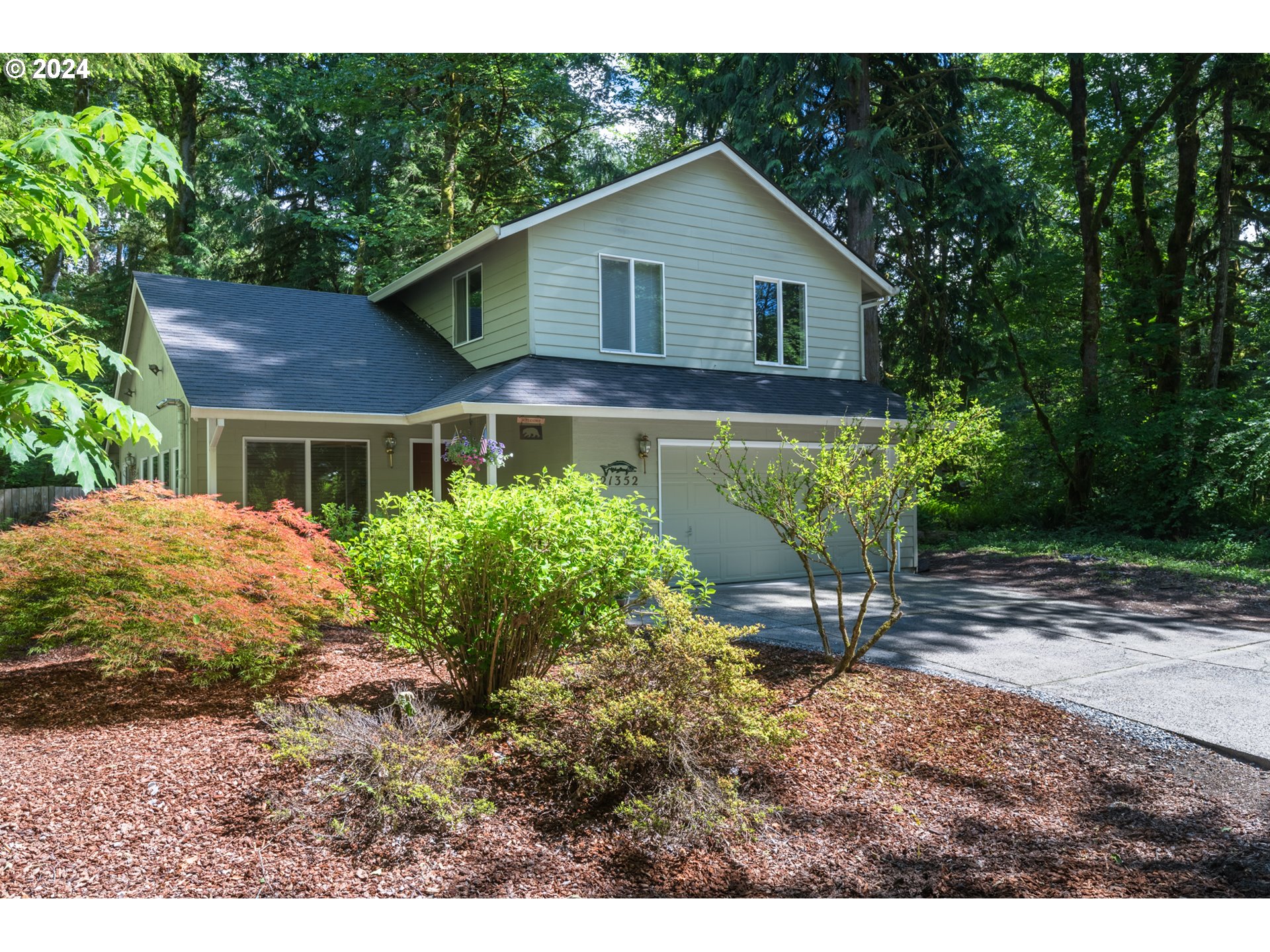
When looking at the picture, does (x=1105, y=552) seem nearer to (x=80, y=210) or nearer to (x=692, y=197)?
(x=692, y=197)

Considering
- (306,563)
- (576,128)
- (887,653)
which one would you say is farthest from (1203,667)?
(576,128)

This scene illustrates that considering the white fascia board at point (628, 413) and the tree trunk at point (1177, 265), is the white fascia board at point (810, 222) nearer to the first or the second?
the white fascia board at point (628, 413)

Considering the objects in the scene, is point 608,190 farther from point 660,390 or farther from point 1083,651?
point 1083,651

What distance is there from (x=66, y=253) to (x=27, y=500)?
563 inches

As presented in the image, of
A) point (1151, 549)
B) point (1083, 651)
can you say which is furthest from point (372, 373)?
point (1151, 549)

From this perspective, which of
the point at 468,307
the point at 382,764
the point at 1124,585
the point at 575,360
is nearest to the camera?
the point at 382,764

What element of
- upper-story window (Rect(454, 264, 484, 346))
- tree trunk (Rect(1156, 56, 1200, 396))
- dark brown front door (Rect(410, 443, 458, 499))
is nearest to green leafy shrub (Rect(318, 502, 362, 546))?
dark brown front door (Rect(410, 443, 458, 499))

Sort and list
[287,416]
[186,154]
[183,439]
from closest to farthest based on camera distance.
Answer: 1. [287,416]
2. [183,439]
3. [186,154]

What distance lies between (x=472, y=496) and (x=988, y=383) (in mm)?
19425

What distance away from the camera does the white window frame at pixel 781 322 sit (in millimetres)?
12625

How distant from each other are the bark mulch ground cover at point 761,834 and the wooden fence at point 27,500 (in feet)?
42.8

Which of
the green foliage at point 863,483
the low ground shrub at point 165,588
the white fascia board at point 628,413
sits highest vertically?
the white fascia board at point 628,413

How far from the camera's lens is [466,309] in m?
12.8

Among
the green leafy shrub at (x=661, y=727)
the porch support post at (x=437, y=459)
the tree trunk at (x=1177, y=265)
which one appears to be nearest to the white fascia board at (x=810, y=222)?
the porch support post at (x=437, y=459)
